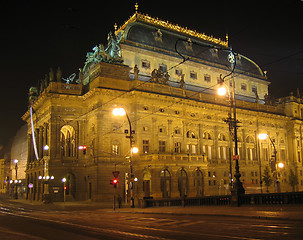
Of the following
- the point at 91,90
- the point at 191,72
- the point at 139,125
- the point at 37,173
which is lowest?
the point at 37,173

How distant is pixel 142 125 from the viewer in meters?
53.4

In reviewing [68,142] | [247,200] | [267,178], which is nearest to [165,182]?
[68,142]

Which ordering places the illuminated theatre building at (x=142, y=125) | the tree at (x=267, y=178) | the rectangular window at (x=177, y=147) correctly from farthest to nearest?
the tree at (x=267, y=178), the rectangular window at (x=177, y=147), the illuminated theatre building at (x=142, y=125)

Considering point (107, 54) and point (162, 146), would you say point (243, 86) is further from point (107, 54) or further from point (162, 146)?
point (107, 54)

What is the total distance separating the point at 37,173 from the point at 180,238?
4970 cm

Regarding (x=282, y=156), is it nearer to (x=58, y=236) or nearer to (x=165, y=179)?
(x=165, y=179)

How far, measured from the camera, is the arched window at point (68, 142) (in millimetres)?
57153

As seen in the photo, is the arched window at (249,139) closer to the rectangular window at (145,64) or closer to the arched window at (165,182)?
the rectangular window at (145,64)

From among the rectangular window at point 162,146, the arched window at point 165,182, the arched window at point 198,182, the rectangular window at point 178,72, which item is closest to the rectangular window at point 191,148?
the rectangular window at point 162,146

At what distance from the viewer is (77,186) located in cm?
5391

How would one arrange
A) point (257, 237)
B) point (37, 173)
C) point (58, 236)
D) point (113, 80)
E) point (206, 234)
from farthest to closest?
1. point (37, 173)
2. point (113, 80)
3. point (58, 236)
4. point (206, 234)
5. point (257, 237)

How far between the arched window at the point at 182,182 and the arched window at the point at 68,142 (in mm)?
17040

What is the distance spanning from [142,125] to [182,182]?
10.3 meters

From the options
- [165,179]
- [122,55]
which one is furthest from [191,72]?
[165,179]
